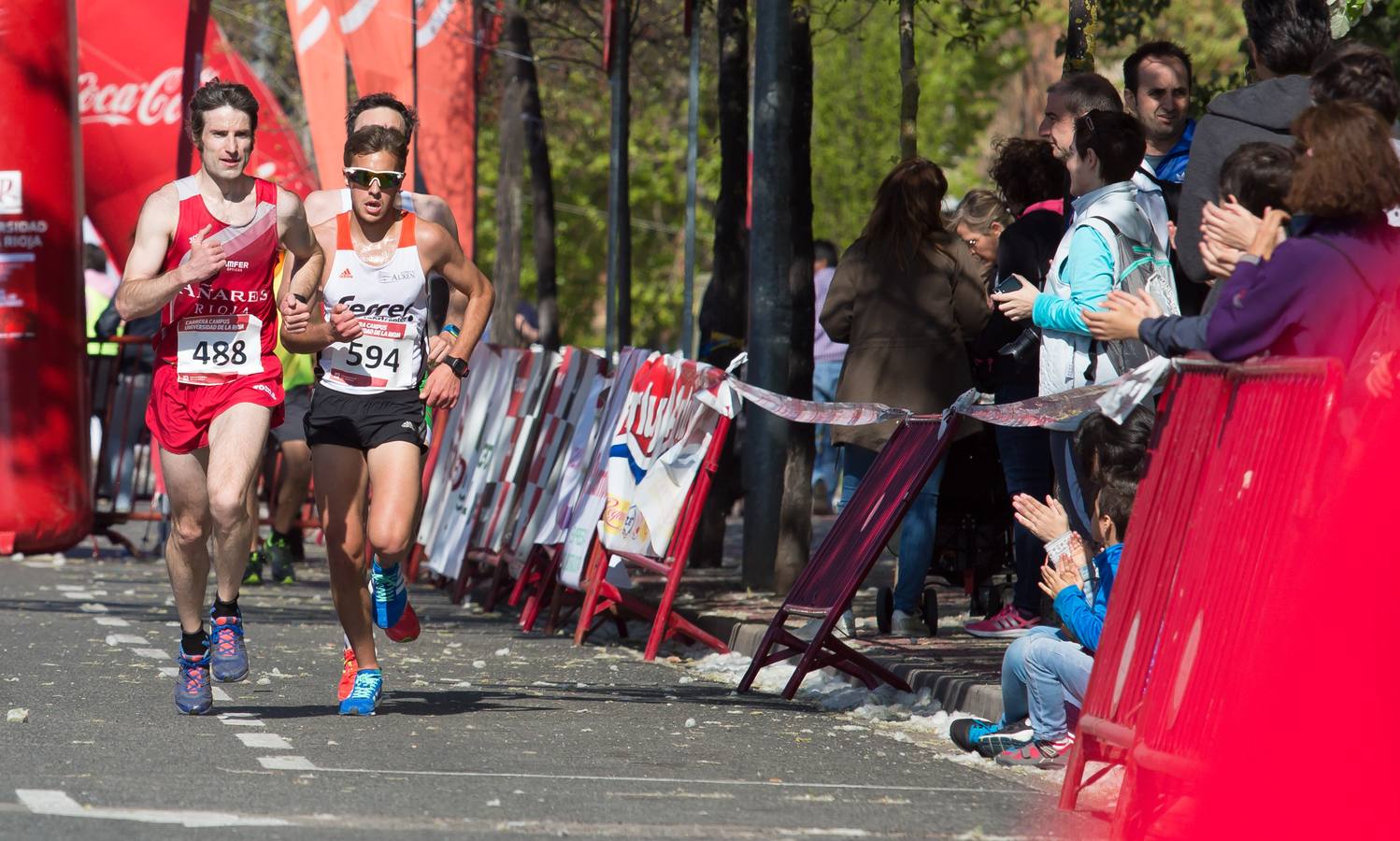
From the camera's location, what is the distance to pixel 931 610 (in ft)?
33.6

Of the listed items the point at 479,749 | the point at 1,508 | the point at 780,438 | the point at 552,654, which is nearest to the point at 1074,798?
the point at 479,749

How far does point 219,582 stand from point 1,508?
26.0 ft

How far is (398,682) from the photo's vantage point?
924cm

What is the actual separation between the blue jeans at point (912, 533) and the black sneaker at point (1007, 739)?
277 centimetres

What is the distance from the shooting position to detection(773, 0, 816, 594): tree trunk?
12.3 metres

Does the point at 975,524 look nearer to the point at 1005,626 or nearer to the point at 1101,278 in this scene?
the point at 1005,626

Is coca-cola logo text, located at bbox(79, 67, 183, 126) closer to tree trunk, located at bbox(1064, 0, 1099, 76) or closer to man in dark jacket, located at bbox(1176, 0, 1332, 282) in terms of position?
tree trunk, located at bbox(1064, 0, 1099, 76)

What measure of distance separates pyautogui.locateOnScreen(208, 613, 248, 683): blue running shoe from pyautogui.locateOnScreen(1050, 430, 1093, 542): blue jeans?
9.56 ft

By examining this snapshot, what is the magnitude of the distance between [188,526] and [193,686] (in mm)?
564

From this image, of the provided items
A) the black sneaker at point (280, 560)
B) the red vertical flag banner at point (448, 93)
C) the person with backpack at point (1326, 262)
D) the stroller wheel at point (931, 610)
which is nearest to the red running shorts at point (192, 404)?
the stroller wheel at point (931, 610)

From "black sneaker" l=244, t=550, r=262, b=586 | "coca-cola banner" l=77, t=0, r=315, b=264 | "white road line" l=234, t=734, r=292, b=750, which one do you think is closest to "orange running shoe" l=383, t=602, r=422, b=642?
"white road line" l=234, t=734, r=292, b=750

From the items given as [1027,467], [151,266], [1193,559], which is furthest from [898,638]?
[1193,559]

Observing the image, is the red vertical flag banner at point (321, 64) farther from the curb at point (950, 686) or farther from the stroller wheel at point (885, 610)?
the curb at point (950, 686)

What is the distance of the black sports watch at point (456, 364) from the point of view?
26.8 feet
